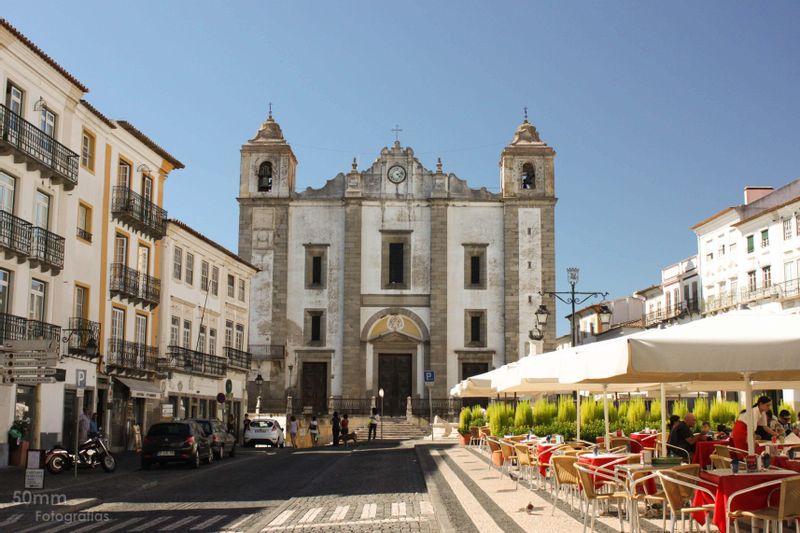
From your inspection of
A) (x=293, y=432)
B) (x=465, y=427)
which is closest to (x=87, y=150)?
(x=293, y=432)

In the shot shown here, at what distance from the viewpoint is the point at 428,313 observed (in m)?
54.7

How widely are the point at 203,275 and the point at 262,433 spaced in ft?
24.2

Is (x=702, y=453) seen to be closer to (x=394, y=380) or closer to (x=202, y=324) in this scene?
(x=202, y=324)

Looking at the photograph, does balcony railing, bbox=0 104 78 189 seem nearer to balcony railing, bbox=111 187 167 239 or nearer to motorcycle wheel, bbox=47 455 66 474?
balcony railing, bbox=111 187 167 239

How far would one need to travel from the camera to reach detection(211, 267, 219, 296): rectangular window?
4330 centimetres

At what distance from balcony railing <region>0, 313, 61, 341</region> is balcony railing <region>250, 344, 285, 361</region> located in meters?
26.7

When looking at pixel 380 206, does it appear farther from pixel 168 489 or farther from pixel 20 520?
pixel 20 520

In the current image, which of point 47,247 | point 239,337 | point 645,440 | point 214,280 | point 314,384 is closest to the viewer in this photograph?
point 645,440

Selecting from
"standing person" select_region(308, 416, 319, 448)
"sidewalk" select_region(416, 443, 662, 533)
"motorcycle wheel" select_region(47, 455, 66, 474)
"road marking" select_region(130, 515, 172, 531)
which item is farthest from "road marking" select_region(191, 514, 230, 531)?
"standing person" select_region(308, 416, 319, 448)

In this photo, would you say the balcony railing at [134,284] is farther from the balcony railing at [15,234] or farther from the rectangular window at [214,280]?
the rectangular window at [214,280]

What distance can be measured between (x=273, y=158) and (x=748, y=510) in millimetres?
49205

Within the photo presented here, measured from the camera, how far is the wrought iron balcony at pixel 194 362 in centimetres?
3672

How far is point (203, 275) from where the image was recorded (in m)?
41.8

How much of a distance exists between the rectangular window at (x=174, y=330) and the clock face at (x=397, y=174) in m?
20.6
